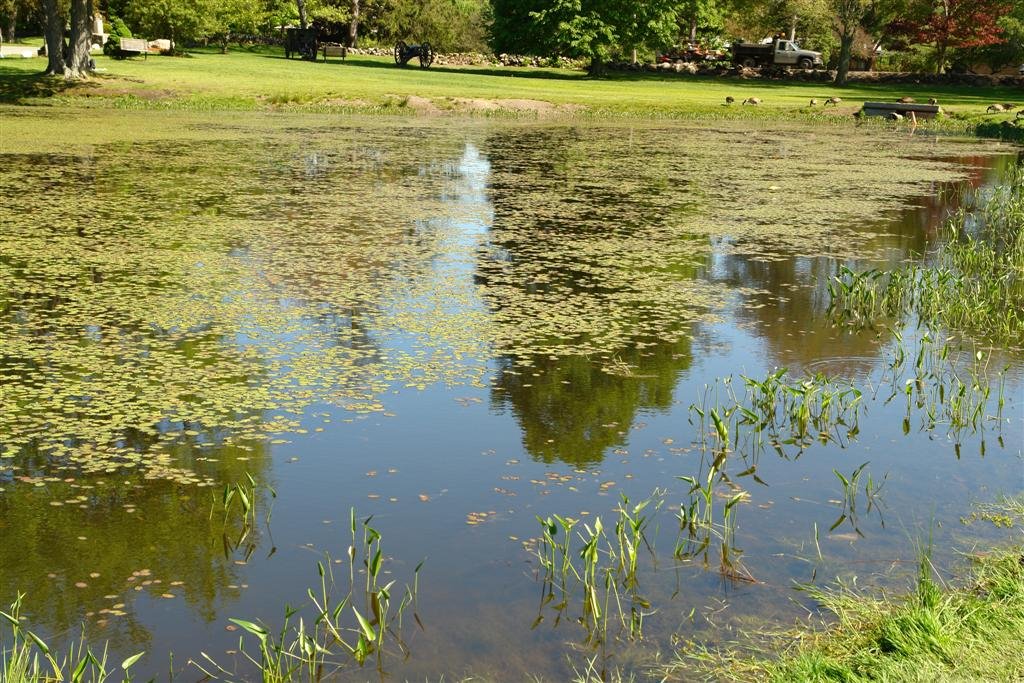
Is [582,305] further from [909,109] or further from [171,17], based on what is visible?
[171,17]

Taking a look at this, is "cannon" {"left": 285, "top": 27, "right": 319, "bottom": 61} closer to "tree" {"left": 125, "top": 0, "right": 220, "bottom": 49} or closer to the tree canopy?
the tree canopy

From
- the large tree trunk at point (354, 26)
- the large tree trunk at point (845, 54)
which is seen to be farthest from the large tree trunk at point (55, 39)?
the large tree trunk at point (845, 54)

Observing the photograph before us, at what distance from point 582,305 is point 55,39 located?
29.1 meters

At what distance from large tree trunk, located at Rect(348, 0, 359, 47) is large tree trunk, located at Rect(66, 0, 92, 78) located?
2208cm

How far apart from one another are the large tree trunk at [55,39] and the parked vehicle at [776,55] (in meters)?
32.6

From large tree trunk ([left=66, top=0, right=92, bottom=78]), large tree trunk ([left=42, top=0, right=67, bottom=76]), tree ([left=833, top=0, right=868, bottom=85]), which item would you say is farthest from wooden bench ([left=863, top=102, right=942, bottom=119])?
large tree trunk ([left=42, top=0, right=67, bottom=76])

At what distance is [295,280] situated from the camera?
10.4m

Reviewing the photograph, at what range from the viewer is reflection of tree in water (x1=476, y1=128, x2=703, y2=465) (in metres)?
7.05

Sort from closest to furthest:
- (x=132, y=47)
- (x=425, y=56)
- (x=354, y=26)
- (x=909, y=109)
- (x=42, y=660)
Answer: (x=42, y=660)
(x=909, y=109)
(x=132, y=47)
(x=425, y=56)
(x=354, y=26)

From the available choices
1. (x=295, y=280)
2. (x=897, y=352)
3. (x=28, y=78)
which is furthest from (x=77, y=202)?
(x=28, y=78)

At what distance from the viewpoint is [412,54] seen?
47.8 meters

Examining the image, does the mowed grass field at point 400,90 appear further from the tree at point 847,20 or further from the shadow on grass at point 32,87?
the tree at point 847,20

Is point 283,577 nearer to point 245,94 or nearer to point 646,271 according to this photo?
point 646,271

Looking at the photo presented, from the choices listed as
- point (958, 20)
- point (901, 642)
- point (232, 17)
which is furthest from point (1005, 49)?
point (901, 642)
